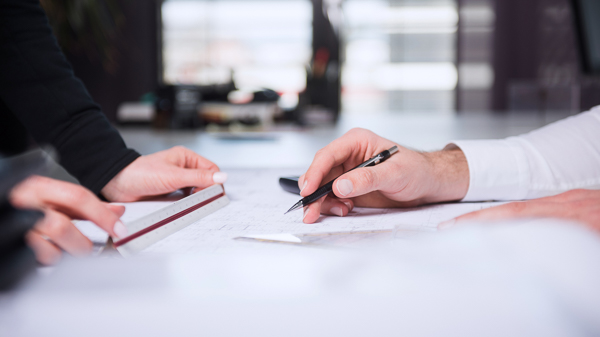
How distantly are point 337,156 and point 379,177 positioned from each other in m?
0.07

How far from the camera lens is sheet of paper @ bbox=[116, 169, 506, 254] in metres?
0.40

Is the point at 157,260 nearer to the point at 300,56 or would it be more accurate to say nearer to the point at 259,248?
the point at 259,248

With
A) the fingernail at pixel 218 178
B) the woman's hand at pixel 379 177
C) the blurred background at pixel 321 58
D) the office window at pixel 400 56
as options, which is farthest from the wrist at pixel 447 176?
the office window at pixel 400 56

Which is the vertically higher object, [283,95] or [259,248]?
[283,95]

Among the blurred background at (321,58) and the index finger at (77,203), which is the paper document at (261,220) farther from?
the blurred background at (321,58)

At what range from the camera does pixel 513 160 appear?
0.62 metres

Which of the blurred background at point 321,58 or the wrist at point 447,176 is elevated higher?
the blurred background at point 321,58

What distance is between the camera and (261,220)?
1.65 feet

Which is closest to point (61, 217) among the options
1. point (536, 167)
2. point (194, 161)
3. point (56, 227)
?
point (56, 227)

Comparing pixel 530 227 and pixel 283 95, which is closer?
pixel 530 227

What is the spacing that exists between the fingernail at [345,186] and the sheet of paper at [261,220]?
36 millimetres

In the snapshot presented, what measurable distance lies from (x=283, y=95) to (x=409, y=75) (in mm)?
4712

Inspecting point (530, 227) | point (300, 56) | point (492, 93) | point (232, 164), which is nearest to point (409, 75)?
point (492, 93)

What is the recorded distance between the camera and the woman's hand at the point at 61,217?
0.31 metres
